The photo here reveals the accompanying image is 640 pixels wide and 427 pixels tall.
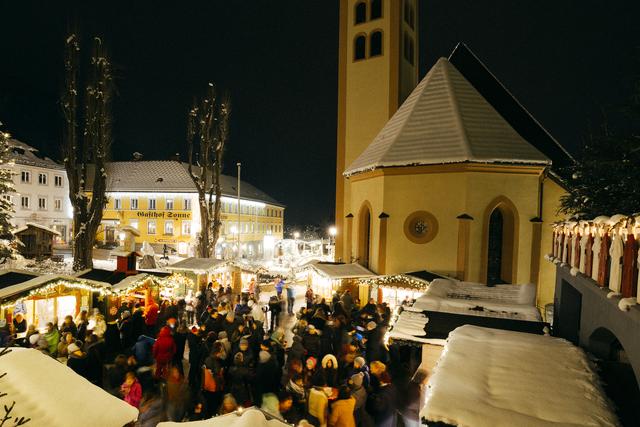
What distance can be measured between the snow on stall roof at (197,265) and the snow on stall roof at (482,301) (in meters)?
10.5

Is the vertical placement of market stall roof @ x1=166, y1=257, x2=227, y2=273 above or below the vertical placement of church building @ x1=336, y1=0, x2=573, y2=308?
below

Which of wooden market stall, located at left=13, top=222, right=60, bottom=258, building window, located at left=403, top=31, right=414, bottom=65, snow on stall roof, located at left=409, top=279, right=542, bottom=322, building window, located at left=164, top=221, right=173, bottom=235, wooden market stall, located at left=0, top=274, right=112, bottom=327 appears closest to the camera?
snow on stall roof, located at left=409, top=279, right=542, bottom=322

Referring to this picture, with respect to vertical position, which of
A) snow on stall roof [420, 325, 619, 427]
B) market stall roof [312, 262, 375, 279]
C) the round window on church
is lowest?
market stall roof [312, 262, 375, 279]

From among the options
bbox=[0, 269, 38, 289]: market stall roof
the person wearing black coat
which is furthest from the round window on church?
bbox=[0, 269, 38, 289]: market stall roof

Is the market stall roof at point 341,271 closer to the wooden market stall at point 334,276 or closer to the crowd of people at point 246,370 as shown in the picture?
the wooden market stall at point 334,276

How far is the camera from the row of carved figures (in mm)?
3316

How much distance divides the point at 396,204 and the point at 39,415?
13479 mm

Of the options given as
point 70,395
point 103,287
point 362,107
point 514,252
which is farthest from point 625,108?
point 362,107

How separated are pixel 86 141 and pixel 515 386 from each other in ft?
69.2

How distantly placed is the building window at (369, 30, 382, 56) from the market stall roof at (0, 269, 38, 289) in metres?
18.8

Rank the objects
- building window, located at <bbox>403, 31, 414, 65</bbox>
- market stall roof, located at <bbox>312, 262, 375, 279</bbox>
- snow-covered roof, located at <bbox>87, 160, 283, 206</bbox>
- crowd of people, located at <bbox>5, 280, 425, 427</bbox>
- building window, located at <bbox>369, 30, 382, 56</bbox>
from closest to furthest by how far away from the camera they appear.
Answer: crowd of people, located at <bbox>5, 280, 425, 427</bbox>, market stall roof, located at <bbox>312, 262, 375, 279</bbox>, building window, located at <bbox>369, 30, 382, 56</bbox>, building window, located at <bbox>403, 31, 414, 65</bbox>, snow-covered roof, located at <bbox>87, 160, 283, 206</bbox>

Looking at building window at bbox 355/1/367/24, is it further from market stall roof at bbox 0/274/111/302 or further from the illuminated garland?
market stall roof at bbox 0/274/111/302

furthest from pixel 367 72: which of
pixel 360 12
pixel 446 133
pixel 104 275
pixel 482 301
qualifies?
pixel 482 301

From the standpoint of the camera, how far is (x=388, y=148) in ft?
52.0
